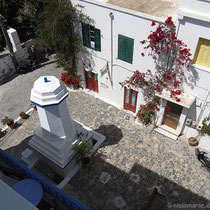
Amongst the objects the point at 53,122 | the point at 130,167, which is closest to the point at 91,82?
the point at 130,167

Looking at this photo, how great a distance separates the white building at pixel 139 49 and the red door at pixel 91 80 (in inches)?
7.9

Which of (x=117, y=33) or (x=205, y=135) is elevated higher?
(x=117, y=33)

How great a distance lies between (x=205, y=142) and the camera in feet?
40.1

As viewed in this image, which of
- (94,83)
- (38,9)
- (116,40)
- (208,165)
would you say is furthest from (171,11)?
(38,9)

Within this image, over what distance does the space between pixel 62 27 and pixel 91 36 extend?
1.72 m

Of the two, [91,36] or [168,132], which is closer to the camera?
[91,36]

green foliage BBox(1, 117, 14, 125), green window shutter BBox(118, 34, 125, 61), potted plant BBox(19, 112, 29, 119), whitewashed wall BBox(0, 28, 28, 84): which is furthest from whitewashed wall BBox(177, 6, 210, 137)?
whitewashed wall BBox(0, 28, 28, 84)

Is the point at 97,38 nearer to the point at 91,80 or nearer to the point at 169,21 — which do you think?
the point at 91,80

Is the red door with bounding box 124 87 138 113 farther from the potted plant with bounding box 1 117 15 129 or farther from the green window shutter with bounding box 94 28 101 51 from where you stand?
the potted plant with bounding box 1 117 15 129

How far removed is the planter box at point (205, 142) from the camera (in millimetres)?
11999

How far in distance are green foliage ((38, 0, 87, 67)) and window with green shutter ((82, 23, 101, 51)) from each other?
1.36 ft

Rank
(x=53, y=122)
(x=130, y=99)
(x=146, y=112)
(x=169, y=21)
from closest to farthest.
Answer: (x=53, y=122)
(x=169, y=21)
(x=146, y=112)
(x=130, y=99)

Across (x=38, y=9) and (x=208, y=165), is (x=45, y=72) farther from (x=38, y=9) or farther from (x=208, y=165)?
(x=208, y=165)

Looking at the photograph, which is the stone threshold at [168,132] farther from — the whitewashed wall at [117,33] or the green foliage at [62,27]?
the green foliage at [62,27]
